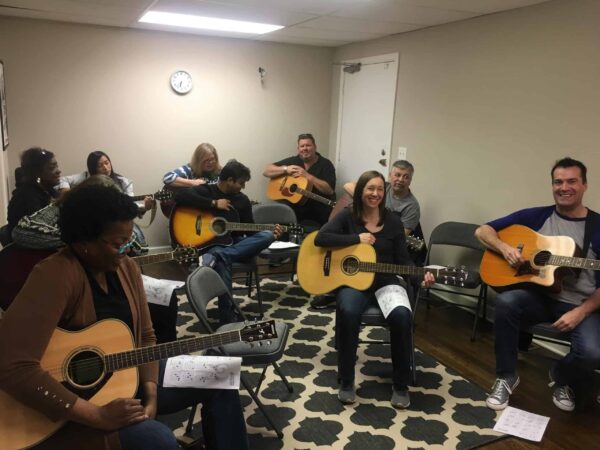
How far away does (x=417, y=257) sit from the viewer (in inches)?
163

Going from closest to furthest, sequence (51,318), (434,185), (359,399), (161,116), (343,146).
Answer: (51,318) → (359,399) → (434,185) → (161,116) → (343,146)

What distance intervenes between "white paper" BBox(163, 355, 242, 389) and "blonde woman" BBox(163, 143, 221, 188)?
9.69 feet

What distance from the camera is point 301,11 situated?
379 centimetres

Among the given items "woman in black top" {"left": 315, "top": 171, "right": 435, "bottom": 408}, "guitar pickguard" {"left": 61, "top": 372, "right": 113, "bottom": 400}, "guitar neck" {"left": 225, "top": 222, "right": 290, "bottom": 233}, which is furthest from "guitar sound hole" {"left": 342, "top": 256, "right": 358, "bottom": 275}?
"guitar pickguard" {"left": 61, "top": 372, "right": 113, "bottom": 400}

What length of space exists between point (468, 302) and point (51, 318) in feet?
11.7

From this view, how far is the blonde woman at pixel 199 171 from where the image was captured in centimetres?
472

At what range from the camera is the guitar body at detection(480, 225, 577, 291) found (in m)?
2.79

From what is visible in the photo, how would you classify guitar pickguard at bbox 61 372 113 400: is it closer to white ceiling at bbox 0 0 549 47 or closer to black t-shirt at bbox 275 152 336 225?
white ceiling at bbox 0 0 549 47

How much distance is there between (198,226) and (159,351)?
223 centimetres

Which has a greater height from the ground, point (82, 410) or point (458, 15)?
point (458, 15)

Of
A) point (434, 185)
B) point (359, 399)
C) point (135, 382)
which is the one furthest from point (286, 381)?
point (434, 185)

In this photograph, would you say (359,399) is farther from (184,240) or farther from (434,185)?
(434,185)

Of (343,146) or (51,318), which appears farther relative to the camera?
(343,146)

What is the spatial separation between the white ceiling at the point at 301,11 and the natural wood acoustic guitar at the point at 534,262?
65.5 inches
